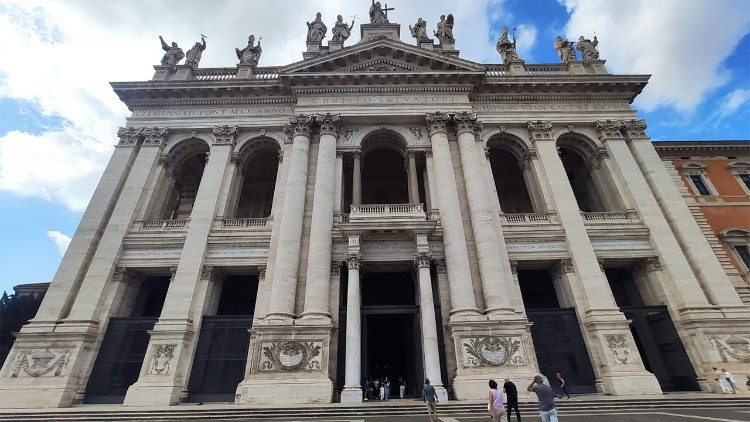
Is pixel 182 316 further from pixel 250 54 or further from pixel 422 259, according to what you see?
pixel 250 54

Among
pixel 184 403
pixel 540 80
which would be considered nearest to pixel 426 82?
pixel 540 80

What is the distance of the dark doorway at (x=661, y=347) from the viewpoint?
15.8 metres

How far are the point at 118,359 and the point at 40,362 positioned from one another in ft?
9.07

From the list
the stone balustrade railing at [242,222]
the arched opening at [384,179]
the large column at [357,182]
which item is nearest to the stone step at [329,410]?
the stone balustrade railing at [242,222]

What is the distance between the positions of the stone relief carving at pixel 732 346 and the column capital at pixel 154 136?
96.5ft

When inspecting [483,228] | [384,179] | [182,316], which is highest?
[384,179]

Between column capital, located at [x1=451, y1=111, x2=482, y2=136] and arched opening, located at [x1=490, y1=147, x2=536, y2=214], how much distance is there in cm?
407

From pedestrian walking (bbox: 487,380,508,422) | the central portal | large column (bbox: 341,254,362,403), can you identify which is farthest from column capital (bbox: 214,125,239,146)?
pedestrian walking (bbox: 487,380,508,422)

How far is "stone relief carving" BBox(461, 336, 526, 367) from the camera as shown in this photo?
1423 centimetres

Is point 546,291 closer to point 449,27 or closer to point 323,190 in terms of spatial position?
point 323,190

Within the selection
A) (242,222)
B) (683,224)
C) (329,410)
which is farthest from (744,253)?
(242,222)

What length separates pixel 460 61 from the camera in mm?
21531

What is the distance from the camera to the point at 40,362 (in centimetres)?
1490

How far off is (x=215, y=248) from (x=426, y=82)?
49.8 ft
